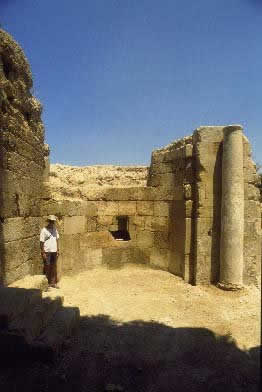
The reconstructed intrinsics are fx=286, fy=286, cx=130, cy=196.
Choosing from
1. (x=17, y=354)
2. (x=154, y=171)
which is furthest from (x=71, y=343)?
(x=154, y=171)

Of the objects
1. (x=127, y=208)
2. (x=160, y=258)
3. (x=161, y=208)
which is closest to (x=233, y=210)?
(x=161, y=208)

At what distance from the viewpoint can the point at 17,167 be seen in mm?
5969

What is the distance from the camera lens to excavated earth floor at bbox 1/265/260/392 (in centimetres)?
345

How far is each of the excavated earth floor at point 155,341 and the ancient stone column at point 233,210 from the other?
453 mm

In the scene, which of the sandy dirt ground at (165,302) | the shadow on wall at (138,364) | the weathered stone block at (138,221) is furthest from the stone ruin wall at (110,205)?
the shadow on wall at (138,364)

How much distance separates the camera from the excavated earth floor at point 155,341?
345 centimetres

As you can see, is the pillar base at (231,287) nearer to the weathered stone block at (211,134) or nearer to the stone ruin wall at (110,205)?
the stone ruin wall at (110,205)

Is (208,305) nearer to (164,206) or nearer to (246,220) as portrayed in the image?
(246,220)

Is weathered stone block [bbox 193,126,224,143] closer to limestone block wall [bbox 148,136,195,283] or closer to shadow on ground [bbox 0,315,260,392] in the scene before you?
limestone block wall [bbox 148,136,195,283]

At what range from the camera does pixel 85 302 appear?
5.84 metres

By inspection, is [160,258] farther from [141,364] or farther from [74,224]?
[141,364]

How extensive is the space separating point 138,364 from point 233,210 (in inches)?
167

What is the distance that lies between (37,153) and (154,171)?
3307 mm

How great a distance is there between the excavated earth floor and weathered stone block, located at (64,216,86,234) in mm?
1335
